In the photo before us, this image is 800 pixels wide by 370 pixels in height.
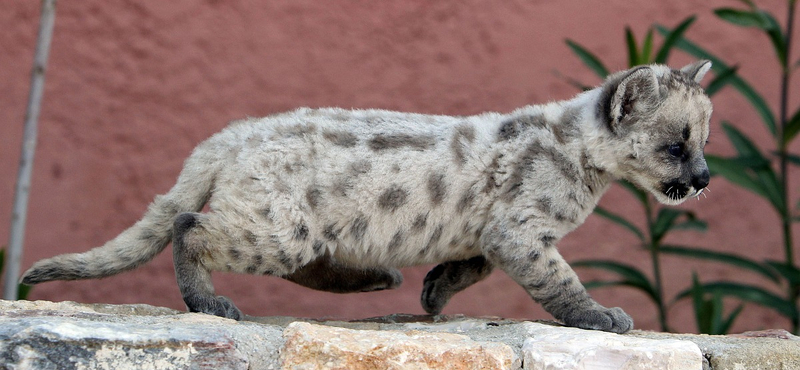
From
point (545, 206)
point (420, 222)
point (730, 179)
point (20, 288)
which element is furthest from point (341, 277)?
point (730, 179)

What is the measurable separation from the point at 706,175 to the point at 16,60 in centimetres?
321

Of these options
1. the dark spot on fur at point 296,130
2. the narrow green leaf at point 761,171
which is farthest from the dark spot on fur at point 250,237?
the narrow green leaf at point 761,171

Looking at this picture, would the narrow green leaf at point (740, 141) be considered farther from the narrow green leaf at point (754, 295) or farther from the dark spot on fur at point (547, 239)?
the dark spot on fur at point (547, 239)

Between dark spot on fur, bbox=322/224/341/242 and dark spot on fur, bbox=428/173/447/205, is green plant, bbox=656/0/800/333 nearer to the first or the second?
dark spot on fur, bbox=428/173/447/205

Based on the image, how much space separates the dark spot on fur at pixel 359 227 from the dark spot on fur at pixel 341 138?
Result: 22 centimetres

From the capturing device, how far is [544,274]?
8.80ft

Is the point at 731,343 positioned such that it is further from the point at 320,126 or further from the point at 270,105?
the point at 270,105

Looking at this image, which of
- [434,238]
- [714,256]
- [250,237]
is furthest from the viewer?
[714,256]

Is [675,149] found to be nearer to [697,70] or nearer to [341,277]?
[697,70]

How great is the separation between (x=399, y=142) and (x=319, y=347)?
0.83 m

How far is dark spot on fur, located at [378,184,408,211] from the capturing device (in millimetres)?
2727

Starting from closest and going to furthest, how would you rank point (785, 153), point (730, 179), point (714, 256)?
1. point (730, 179)
2. point (714, 256)
3. point (785, 153)

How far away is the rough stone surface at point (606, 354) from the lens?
2.23m

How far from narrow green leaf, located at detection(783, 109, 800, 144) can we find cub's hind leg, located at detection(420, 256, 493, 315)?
213 centimetres
